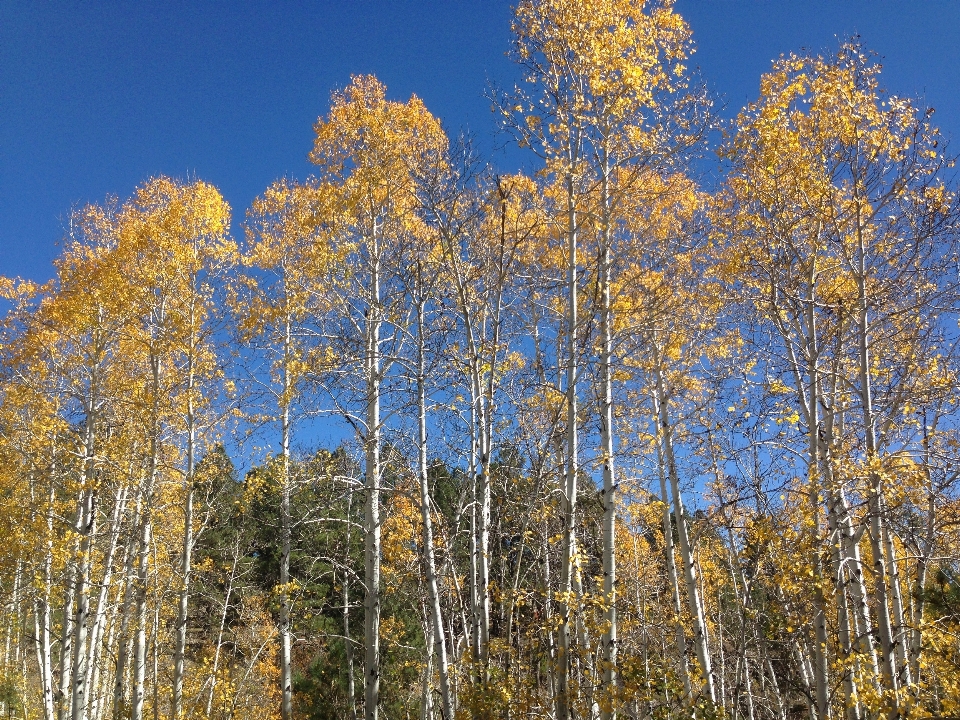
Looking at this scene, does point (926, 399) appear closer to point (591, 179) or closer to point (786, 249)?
point (786, 249)

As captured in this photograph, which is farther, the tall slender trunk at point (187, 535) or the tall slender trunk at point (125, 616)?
the tall slender trunk at point (187, 535)

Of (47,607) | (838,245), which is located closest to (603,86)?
(838,245)

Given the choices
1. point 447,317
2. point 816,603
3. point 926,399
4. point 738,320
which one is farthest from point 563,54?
point 816,603

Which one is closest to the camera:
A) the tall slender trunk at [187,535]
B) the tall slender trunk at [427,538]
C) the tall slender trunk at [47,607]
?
the tall slender trunk at [427,538]

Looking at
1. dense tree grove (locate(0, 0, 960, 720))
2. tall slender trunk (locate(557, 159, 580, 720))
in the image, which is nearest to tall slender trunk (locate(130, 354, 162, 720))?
dense tree grove (locate(0, 0, 960, 720))

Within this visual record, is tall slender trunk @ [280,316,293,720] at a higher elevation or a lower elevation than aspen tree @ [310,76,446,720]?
lower

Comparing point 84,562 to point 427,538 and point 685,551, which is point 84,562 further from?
point 685,551

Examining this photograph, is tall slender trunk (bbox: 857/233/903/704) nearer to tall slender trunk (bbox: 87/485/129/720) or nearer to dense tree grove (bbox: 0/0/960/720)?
dense tree grove (bbox: 0/0/960/720)

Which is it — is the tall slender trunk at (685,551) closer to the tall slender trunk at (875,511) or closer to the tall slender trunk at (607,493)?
the tall slender trunk at (607,493)

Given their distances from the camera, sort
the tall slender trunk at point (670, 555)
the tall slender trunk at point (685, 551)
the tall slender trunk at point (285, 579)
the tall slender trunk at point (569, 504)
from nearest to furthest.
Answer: the tall slender trunk at point (569, 504), the tall slender trunk at point (685, 551), the tall slender trunk at point (670, 555), the tall slender trunk at point (285, 579)

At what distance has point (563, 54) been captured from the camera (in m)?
7.47

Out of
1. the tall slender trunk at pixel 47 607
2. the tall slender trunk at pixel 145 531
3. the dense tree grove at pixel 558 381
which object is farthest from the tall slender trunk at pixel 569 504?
the tall slender trunk at pixel 47 607

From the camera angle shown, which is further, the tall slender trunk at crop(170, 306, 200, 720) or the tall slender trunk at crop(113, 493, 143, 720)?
the tall slender trunk at crop(170, 306, 200, 720)

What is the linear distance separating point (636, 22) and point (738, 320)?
158 inches
